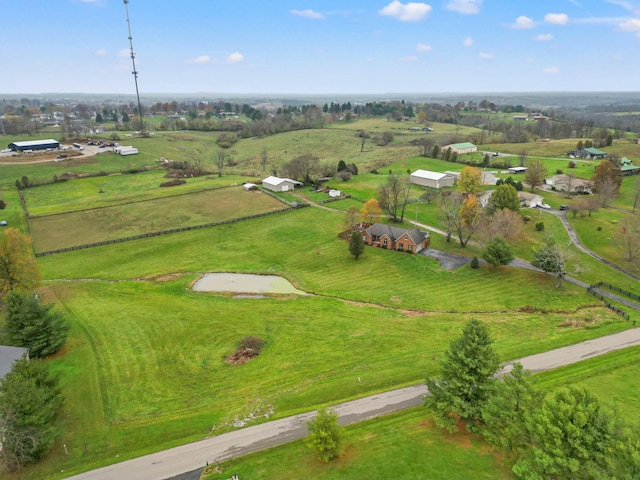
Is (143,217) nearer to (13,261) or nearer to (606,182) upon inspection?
(13,261)

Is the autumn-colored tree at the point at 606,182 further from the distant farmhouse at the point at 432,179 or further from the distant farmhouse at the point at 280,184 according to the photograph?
the distant farmhouse at the point at 280,184

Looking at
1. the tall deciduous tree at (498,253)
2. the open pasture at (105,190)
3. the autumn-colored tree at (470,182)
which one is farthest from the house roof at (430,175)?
the open pasture at (105,190)

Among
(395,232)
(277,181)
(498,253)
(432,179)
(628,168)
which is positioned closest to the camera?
(498,253)

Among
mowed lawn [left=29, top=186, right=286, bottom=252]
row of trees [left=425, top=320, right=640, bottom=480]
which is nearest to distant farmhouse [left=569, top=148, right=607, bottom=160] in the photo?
mowed lawn [left=29, top=186, right=286, bottom=252]

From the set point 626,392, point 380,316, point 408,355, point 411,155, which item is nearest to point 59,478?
point 408,355

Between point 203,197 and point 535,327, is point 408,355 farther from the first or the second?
point 203,197

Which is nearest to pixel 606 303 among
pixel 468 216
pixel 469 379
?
pixel 468 216
